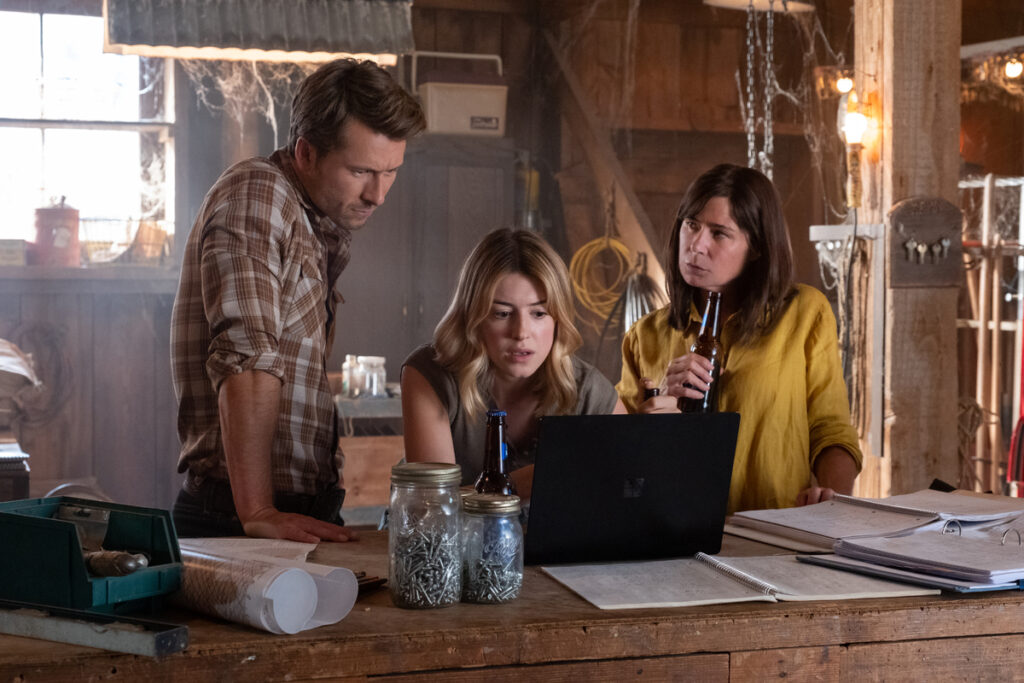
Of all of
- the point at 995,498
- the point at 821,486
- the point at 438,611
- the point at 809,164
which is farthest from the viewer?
the point at 809,164

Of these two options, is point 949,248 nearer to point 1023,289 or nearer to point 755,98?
point 1023,289

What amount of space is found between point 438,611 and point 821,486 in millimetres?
1153

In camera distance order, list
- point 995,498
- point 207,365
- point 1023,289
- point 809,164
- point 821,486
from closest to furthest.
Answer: point 207,365, point 995,498, point 821,486, point 1023,289, point 809,164

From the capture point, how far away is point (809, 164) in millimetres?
A: 4289

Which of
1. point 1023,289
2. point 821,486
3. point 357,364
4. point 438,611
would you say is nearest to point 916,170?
point 1023,289

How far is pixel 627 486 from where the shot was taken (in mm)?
1469

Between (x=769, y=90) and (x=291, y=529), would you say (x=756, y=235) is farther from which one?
(x=769, y=90)

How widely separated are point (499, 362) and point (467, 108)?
238cm

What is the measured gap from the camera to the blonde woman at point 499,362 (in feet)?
5.97

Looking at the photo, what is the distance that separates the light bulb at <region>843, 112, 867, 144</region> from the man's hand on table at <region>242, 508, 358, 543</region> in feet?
7.39

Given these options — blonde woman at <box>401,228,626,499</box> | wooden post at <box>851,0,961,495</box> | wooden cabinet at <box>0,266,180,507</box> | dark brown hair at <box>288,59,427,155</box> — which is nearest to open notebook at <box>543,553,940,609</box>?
blonde woman at <box>401,228,626,499</box>

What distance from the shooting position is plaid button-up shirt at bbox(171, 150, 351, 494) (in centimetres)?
177

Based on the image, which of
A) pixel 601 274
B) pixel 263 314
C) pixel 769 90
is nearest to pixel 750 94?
pixel 769 90

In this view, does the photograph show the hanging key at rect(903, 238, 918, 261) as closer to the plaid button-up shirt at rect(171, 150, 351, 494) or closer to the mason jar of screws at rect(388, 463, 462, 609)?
the plaid button-up shirt at rect(171, 150, 351, 494)
